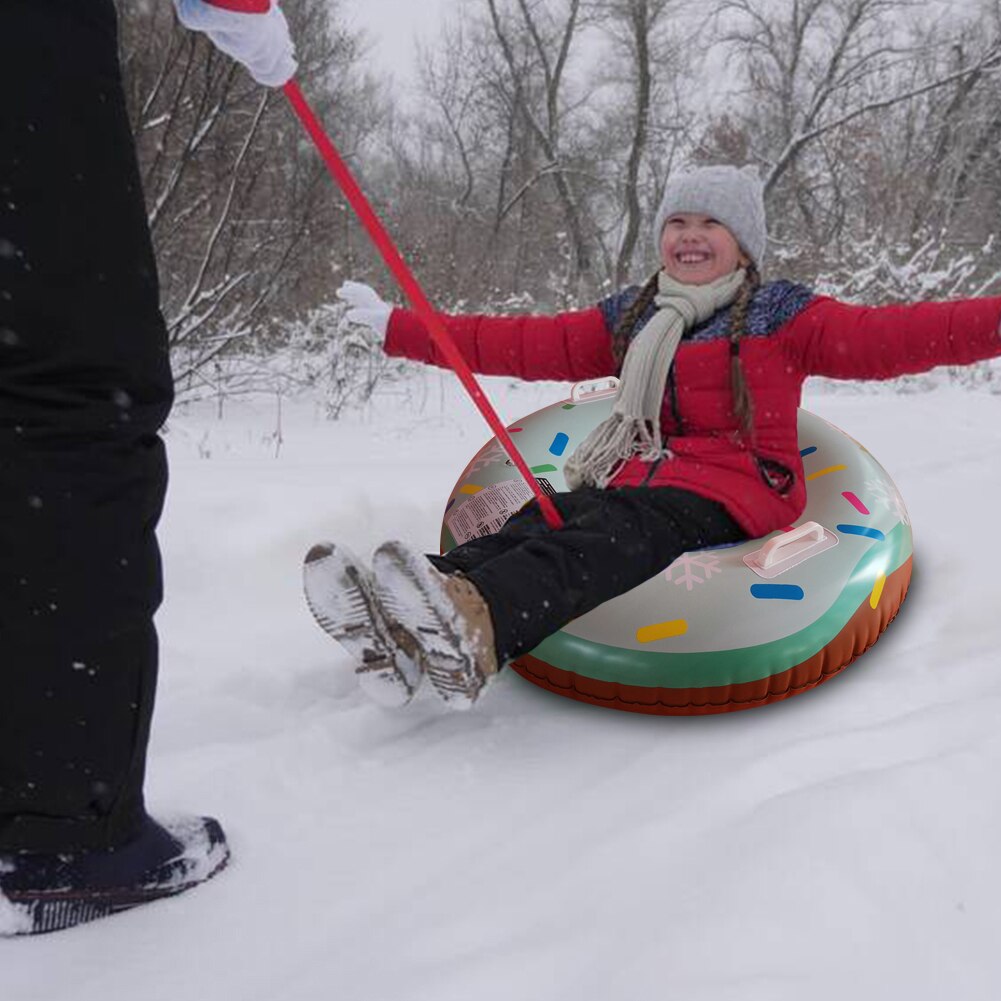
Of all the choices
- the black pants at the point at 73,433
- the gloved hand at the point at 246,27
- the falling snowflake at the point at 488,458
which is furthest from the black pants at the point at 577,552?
the gloved hand at the point at 246,27

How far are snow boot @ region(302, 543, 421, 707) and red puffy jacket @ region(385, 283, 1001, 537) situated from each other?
0.71m

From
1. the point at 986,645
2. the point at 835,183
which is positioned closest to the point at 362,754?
the point at 986,645

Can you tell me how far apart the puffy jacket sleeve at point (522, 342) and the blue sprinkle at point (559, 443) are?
0.18 meters

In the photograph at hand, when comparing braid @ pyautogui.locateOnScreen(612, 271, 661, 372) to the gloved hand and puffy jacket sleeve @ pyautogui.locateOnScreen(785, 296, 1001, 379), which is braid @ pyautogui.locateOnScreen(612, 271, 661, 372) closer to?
puffy jacket sleeve @ pyautogui.locateOnScreen(785, 296, 1001, 379)

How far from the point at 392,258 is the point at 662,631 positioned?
32.8 inches

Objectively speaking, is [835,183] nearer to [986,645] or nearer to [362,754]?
[986,645]

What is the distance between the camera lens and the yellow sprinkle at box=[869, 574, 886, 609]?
5.62ft

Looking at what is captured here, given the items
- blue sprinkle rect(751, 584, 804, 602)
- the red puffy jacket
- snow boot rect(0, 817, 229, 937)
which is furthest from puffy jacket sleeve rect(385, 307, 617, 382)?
snow boot rect(0, 817, 229, 937)

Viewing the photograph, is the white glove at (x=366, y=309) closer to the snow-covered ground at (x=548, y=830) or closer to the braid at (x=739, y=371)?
the snow-covered ground at (x=548, y=830)

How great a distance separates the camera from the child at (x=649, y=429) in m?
1.33

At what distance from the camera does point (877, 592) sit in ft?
5.68

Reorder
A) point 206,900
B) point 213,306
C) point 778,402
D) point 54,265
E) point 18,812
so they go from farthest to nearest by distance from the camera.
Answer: point 213,306
point 778,402
point 206,900
point 18,812
point 54,265

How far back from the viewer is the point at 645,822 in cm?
117

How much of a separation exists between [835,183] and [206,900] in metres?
11.7
